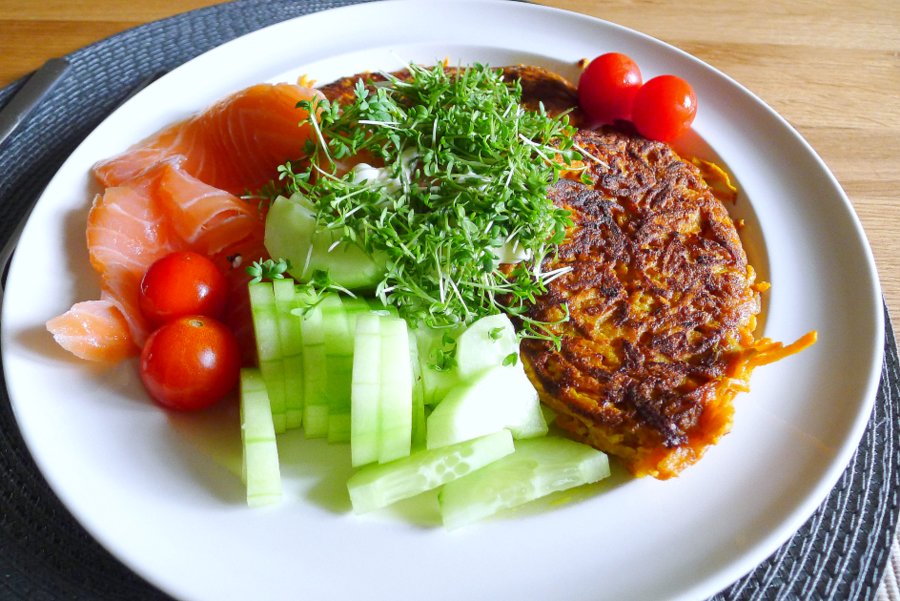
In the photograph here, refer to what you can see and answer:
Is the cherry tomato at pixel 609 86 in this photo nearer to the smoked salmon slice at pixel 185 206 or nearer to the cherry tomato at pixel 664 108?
the cherry tomato at pixel 664 108

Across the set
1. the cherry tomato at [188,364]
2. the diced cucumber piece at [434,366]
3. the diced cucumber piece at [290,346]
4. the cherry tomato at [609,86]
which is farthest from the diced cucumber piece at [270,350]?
the cherry tomato at [609,86]

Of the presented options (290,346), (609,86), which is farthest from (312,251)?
(609,86)

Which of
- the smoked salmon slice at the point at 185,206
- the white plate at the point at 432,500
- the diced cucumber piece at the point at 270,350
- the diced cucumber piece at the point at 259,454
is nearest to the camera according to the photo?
the white plate at the point at 432,500

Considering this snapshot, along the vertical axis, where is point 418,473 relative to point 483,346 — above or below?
below

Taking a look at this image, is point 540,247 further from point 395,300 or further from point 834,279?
point 834,279

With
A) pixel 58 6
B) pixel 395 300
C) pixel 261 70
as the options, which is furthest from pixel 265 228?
pixel 58 6

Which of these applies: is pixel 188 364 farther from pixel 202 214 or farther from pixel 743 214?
pixel 743 214

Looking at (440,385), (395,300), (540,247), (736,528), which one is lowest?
(736,528)
